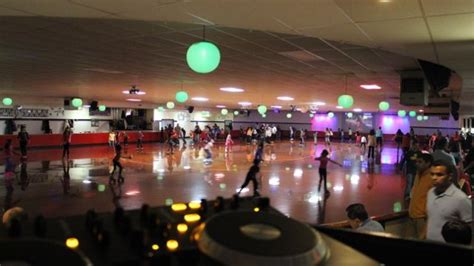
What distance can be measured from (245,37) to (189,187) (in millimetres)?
4200

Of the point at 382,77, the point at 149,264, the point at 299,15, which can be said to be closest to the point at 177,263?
the point at 149,264

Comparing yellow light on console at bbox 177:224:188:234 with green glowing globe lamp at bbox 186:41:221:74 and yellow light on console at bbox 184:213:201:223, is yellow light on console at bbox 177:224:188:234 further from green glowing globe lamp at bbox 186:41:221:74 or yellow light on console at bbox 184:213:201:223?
green glowing globe lamp at bbox 186:41:221:74

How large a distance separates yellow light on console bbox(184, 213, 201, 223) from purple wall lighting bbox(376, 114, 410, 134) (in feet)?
115

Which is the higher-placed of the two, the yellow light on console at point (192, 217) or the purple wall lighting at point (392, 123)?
the purple wall lighting at point (392, 123)

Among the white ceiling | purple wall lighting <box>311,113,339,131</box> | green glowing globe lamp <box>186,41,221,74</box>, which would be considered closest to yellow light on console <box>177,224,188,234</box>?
the white ceiling

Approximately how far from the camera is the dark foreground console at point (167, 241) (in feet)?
2.57

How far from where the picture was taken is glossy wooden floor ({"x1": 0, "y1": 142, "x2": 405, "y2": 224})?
6785 mm

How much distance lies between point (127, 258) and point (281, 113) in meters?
37.3

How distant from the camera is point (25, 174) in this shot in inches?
405

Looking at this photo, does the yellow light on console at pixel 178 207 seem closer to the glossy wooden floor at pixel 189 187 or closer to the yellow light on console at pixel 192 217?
the yellow light on console at pixel 192 217

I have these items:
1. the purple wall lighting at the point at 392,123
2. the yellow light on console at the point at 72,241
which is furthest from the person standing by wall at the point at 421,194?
the purple wall lighting at the point at 392,123

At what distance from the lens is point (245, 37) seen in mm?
5535

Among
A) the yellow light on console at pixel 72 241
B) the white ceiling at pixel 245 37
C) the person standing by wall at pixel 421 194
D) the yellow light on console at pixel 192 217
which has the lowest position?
the person standing by wall at pixel 421 194

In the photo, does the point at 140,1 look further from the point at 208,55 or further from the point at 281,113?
the point at 281,113
